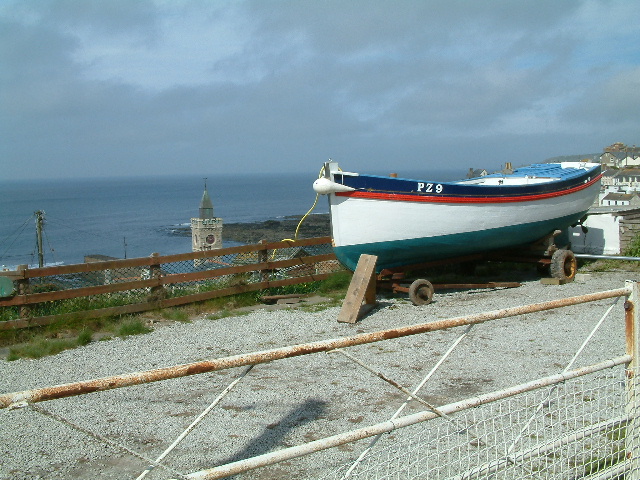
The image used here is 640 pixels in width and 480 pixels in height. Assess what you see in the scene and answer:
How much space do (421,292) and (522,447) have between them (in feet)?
21.3

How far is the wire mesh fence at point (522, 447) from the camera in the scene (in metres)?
3.85

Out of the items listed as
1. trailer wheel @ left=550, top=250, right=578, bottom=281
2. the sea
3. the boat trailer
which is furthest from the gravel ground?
the sea

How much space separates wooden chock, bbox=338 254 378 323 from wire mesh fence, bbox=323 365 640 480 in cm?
411

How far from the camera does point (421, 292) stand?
10695mm

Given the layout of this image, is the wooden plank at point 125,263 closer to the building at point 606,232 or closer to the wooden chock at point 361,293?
the wooden chock at point 361,293

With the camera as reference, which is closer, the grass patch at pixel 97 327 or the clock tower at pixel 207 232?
the grass patch at pixel 97 327

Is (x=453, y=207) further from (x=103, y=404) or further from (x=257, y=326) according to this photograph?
(x=103, y=404)

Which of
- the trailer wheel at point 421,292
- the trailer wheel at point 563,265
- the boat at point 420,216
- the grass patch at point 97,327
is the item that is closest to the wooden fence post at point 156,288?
the grass patch at point 97,327

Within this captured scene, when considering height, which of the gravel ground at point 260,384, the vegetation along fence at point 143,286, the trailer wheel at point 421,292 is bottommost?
the gravel ground at point 260,384

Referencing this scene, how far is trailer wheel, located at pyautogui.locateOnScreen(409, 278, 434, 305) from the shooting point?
34.7 ft

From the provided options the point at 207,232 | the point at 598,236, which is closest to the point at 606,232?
the point at 598,236

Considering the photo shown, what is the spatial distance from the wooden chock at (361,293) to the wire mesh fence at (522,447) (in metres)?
4.11

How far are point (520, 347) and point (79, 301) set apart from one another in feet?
22.2

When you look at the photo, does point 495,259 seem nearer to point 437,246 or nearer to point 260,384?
point 437,246
